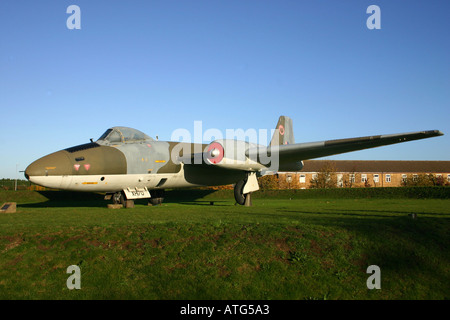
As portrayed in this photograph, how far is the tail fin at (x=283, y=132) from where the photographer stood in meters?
28.4

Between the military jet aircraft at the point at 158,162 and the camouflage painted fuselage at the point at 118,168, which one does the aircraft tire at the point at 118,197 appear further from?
the camouflage painted fuselage at the point at 118,168

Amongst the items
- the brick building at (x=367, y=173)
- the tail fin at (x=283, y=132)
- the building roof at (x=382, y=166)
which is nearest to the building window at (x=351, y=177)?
the brick building at (x=367, y=173)

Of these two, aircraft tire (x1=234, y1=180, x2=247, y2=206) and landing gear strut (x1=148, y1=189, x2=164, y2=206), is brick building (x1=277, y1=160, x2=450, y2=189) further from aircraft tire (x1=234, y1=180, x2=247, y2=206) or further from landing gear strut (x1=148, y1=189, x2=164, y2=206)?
landing gear strut (x1=148, y1=189, x2=164, y2=206)

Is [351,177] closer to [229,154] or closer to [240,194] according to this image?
[240,194]

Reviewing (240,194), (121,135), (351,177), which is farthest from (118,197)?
(351,177)

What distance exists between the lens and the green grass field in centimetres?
764

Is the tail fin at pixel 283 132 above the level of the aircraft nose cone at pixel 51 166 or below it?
above

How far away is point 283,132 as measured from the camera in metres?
29.1

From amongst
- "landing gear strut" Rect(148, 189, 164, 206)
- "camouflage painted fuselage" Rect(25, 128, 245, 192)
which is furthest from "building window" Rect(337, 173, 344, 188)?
"landing gear strut" Rect(148, 189, 164, 206)

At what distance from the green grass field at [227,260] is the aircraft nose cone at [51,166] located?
5516 millimetres

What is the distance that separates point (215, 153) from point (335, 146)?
6201 mm

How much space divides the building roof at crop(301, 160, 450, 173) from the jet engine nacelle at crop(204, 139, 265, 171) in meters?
67.0
